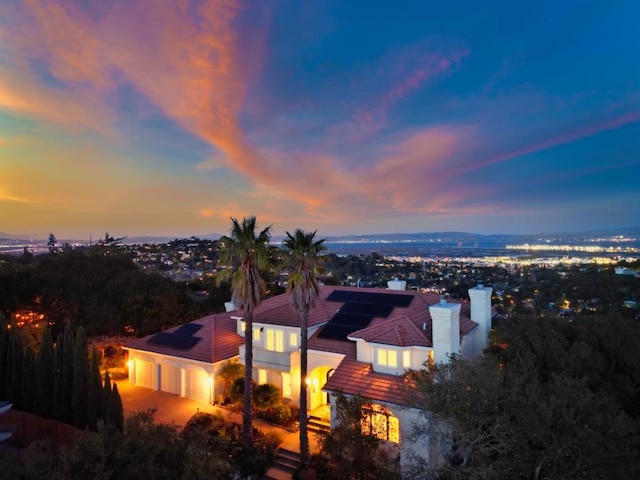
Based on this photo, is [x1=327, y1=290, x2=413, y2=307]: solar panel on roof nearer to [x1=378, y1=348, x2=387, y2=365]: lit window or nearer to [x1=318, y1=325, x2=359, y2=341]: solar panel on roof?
[x1=318, y1=325, x2=359, y2=341]: solar panel on roof

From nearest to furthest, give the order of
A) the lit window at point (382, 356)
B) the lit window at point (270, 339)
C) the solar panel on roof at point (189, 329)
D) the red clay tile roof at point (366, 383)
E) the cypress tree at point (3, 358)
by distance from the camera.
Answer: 1. the red clay tile roof at point (366, 383)
2. the lit window at point (382, 356)
3. the cypress tree at point (3, 358)
4. the lit window at point (270, 339)
5. the solar panel on roof at point (189, 329)

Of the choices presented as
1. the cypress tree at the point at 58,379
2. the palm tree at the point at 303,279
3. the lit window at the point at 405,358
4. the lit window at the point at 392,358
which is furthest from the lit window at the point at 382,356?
the cypress tree at the point at 58,379

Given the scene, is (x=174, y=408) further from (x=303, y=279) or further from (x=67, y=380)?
(x=303, y=279)

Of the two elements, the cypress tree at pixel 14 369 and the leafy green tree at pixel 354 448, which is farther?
the cypress tree at pixel 14 369

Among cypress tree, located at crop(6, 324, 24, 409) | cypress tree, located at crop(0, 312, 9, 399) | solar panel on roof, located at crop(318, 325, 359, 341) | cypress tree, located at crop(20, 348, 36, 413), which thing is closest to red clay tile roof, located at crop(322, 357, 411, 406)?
solar panel on roof, located at crop(318, 325, 359, 341)

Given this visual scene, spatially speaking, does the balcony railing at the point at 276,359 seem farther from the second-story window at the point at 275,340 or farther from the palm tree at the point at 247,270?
the palm tree at the point at 247,270

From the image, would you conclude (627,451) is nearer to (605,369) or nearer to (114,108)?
(605,369)

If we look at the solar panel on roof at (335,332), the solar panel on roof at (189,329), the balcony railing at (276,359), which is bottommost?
the balcony railing at (276,359)
